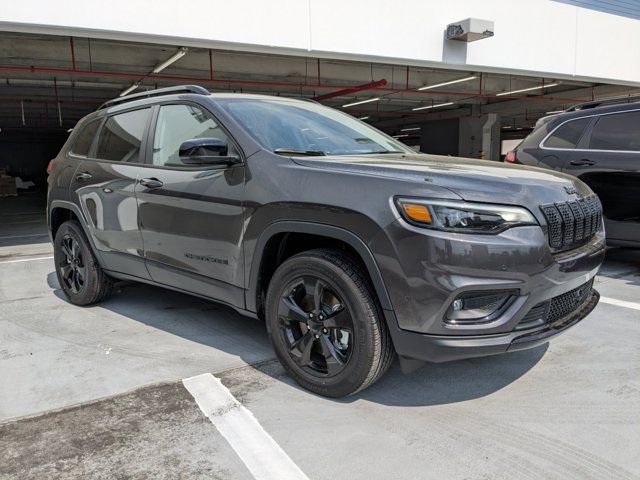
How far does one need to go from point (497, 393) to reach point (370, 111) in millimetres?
21958

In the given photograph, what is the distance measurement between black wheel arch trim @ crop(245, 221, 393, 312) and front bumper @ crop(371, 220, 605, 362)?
0.04 m

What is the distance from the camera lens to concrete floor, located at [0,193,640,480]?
2295 mm

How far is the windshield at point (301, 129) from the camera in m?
3.27

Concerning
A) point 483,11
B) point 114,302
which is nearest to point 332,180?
point 114,302

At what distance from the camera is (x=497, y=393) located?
2.92 metres

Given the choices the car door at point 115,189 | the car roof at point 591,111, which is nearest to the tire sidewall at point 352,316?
the car door at point 115,189

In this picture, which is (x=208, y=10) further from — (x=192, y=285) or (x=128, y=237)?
(x=192, y=285)

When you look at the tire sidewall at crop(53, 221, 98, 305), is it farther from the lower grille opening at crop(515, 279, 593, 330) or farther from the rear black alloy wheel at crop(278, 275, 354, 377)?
the lower grille opening at crop(515, 279, 593, 330)

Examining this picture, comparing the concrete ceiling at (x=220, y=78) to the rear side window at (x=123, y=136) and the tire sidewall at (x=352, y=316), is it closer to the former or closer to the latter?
the rear side window at (x=123, y=136)

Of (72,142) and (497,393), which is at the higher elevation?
(72,142)

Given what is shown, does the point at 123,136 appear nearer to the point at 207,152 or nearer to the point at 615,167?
the point at 207,152

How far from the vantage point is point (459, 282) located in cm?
234

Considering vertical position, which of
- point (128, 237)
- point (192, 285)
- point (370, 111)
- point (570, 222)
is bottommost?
point (192, 285)

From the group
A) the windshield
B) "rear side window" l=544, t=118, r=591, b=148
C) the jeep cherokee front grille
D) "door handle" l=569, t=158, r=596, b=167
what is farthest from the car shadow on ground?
"rear side window" l=544, t=118, r=591, b=148
